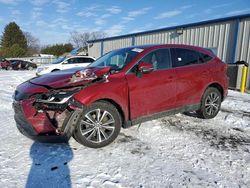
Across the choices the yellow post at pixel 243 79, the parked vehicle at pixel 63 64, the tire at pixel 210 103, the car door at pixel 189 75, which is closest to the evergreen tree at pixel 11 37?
the parked vehicle at pixel 63 64

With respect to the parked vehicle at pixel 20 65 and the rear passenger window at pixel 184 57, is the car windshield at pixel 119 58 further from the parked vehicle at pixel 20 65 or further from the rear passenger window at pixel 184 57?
the parked vehicle at pixel 20 65

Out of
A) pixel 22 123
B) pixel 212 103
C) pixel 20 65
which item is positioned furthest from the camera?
pixel 20 65

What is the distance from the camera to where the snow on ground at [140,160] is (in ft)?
9.39

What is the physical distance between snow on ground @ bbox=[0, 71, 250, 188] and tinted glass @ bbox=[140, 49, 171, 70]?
1.35 meters

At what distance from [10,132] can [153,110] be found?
286cm

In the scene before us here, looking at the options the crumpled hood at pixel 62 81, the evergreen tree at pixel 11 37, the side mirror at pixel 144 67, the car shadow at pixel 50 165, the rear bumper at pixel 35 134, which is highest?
the evergreen tree at pixel 11 37

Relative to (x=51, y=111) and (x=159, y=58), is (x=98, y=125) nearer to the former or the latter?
(x=51, y=111)

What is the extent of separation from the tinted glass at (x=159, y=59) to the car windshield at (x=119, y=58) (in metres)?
0.22

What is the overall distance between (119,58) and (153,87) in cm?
97

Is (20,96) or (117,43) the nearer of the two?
(20,96)

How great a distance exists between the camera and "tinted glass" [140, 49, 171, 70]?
4402mm

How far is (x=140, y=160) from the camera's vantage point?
3412mm

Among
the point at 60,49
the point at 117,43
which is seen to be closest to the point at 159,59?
the point at 117,43

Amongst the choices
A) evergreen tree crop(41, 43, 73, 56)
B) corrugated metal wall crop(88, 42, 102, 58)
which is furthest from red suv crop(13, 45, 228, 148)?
evergreen tree crop(41, 43, 73, 56)
